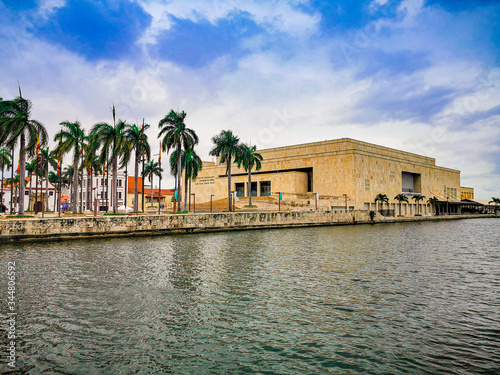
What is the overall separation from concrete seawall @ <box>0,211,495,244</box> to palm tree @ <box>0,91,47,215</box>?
597cm

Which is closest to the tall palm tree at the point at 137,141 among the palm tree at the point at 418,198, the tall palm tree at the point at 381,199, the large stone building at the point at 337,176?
the large stone building at the point at 337,176

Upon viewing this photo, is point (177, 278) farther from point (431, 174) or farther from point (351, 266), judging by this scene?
point (431, 174)

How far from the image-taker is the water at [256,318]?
730 centimetres

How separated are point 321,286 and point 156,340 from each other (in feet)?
23.1

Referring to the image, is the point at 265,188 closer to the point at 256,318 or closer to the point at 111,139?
the point at 111,139

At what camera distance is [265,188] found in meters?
91.9

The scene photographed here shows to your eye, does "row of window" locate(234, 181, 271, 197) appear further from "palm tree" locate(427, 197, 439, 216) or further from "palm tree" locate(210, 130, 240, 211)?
"palm tree" locate(427, 197, 439, 216)

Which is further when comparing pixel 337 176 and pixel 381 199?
pixel 381 199

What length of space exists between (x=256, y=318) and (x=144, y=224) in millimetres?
28918

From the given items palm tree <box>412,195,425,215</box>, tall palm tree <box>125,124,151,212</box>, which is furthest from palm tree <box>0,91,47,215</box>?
palm tree <box>412,195,425,215</box>

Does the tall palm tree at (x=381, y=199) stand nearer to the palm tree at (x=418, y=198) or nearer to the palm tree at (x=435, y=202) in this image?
the palm tree at (x=418, y=198)

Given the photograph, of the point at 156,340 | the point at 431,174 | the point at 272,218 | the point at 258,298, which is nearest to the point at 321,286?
the point at 258,298

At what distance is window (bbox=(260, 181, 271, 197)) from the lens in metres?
90.8

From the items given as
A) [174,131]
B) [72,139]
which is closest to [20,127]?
[72,139]
